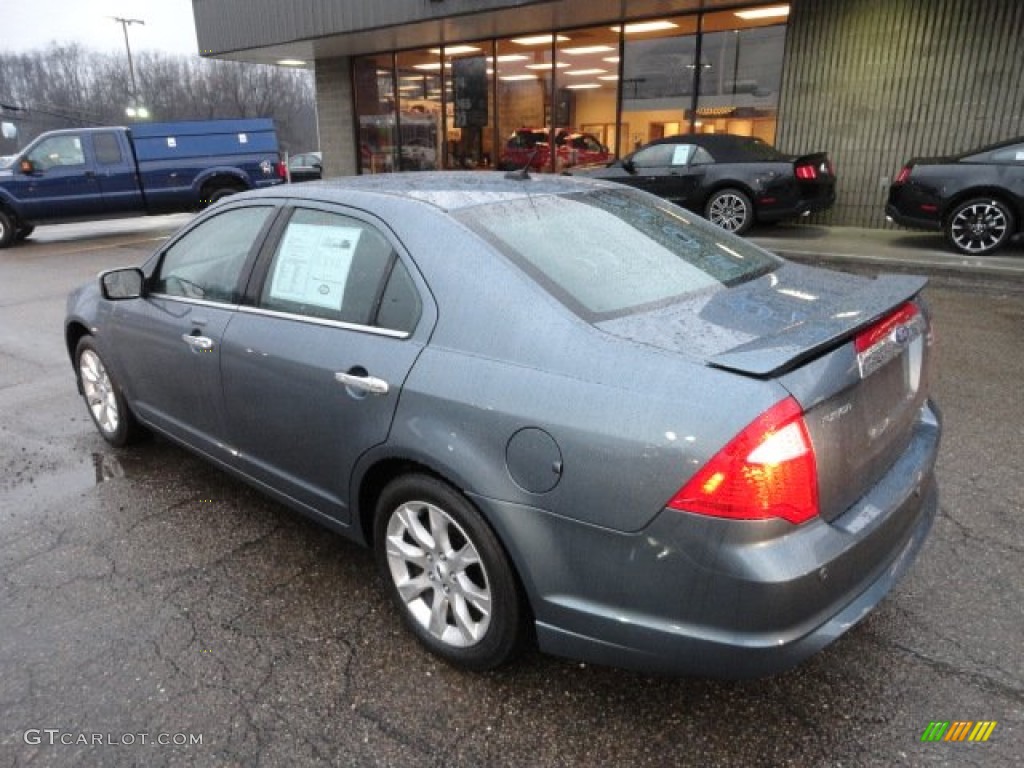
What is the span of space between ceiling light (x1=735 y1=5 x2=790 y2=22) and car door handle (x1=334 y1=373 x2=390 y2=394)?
12.2 meters

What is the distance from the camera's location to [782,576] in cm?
176

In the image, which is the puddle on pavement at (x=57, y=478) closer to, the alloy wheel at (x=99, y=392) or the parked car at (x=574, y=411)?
the alloy wheel at (x=99, y=392)

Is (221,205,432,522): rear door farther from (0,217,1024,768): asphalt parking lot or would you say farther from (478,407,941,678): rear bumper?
(478,407,941,678): rear bumper

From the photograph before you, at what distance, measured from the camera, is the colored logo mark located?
207 centimetres

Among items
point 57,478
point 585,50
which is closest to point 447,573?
point 57,478

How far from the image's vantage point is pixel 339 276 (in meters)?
2.67

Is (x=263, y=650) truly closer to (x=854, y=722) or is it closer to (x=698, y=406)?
(x=698, y=406)

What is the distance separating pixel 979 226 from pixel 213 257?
8.93m

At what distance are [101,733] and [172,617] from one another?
554mm

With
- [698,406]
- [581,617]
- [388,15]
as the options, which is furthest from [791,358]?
[388,15]

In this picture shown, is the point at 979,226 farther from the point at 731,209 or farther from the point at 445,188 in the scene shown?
the point at 445,188

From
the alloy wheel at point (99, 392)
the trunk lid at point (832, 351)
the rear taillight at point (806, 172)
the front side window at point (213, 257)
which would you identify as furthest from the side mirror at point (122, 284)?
the rear taillight at point (806, 172)

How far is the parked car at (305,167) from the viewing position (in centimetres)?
2503

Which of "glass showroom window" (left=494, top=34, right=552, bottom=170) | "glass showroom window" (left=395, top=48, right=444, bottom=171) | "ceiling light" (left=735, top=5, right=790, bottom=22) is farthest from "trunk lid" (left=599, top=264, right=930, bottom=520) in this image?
"glass showroom window" (left=395, top=48, right=444, bottom=171)
